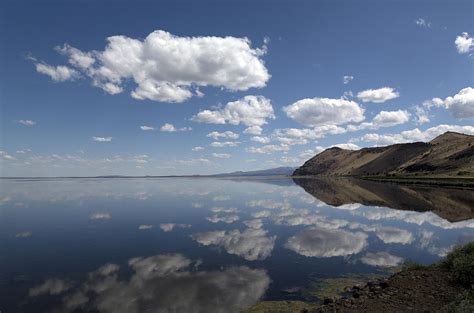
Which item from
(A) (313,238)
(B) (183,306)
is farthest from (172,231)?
(B) (183,306)

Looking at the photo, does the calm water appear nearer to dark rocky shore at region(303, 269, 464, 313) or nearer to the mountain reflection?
the mountain reflection

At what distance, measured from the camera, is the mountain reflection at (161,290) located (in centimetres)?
1872

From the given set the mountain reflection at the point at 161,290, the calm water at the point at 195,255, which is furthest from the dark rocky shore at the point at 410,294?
the mountain reflection at the point at 161,290

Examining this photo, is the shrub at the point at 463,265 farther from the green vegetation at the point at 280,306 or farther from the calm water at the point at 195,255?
the green vegetation at the point at 280,306

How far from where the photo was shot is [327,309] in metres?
16.9

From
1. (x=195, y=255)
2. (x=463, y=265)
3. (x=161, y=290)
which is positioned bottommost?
(x=161, y=290)

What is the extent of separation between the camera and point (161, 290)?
2108 centimetres

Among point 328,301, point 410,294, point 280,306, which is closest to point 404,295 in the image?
point 410,294

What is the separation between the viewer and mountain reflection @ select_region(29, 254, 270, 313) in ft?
61.4

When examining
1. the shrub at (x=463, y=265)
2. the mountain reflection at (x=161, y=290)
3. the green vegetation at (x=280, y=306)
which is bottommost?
the green vegetation at (x=280, y=306)

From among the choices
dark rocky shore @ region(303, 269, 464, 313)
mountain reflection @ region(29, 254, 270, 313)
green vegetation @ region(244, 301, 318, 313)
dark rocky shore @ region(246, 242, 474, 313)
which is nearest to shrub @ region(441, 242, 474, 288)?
dark rocky shore @ region(246, 242, 474, 313)

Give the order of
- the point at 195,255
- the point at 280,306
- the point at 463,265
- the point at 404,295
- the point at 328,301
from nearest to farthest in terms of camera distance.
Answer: the point at 404,295, the point at 328,301, the point at 280,306, the point at 463,265, the point at 195,255

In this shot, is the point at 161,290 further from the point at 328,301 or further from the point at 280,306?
the point at 328,301

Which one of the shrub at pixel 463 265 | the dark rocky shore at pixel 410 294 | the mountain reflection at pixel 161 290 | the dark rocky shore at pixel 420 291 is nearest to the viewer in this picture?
the dark rocky shore at pixel 420 291
